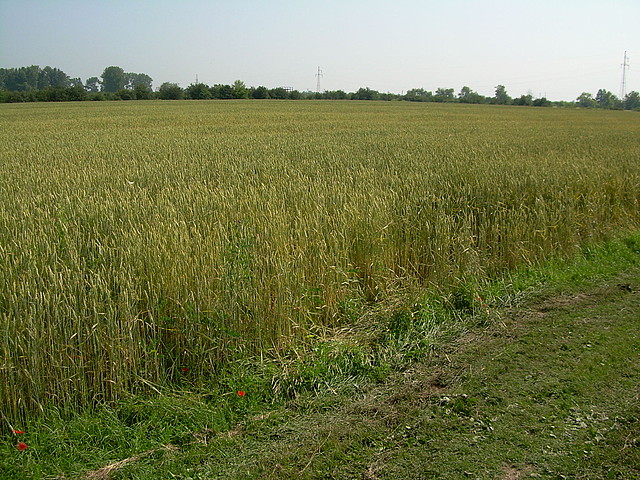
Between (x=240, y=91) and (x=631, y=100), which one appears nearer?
(x=240, y=91)

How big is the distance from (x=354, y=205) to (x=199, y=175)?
3.69 metres

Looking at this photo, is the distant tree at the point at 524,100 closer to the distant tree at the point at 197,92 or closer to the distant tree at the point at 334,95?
the distant tree at the point at 334,95

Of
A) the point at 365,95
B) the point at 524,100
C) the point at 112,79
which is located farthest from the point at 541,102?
the point at 112,79

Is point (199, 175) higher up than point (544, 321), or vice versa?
point (199, 175)

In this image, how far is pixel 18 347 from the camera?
→ 3166mm

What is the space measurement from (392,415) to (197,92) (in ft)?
232

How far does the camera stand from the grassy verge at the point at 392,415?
9.28ft

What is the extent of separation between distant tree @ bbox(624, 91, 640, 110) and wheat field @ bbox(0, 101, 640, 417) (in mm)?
150322

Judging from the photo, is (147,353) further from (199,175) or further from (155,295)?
(199,175)

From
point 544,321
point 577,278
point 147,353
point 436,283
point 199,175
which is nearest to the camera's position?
point 147,353

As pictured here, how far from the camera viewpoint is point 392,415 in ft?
10.8

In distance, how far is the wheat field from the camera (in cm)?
341

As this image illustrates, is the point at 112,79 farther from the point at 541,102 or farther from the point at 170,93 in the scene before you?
the point at 541,102

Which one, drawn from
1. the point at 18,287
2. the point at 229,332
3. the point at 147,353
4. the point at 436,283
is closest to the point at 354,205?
the point at 436,283
